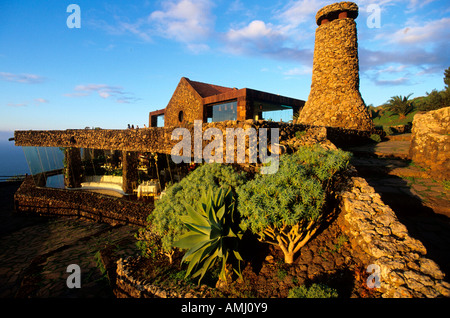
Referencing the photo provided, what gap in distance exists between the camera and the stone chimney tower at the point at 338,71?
12.2m

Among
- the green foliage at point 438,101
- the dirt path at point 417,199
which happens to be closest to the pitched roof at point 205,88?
the dirt path at point 417,199

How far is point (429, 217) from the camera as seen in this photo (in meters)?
4.57

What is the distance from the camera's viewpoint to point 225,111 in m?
15.0

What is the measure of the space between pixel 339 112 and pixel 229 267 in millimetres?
11586

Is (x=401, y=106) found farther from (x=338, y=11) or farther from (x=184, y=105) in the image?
(x=184, y=105)

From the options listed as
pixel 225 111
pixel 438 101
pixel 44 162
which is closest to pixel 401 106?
pixel 438 101

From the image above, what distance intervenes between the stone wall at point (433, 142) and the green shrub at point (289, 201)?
444cm

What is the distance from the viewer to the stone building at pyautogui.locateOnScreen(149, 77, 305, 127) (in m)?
12.8

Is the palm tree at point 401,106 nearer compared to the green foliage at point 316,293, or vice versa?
the green foliage at point 316,293

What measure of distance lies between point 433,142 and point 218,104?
11642mm

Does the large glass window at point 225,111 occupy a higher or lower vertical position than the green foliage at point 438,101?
lower

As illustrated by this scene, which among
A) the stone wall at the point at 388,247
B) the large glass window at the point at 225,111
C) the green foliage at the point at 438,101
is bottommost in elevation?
the stone wall at the point at 388,247

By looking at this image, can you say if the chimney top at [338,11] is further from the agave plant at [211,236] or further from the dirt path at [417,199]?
the agave plant at [211,236]
